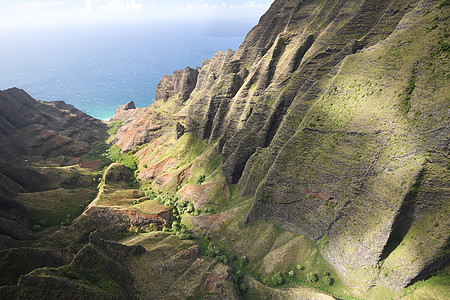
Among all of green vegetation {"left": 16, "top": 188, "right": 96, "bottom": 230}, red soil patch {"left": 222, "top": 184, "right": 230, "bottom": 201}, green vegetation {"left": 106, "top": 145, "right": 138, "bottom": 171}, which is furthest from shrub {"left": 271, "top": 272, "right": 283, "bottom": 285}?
green vegetation {"left": 106, "top": 145, "right": 138, "bottom": 171}

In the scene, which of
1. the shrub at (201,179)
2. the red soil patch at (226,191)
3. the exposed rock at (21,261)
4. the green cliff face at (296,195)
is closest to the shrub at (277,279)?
the green cliff face at (296,195)

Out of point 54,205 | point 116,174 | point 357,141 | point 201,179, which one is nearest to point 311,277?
point 357,141

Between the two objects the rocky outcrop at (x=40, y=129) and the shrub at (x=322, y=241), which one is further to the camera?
the rocky outcrop at (x=40, y=129)

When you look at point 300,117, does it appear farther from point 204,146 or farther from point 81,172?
point 81,172

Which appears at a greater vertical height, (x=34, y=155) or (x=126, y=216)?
(x=34, y=155)

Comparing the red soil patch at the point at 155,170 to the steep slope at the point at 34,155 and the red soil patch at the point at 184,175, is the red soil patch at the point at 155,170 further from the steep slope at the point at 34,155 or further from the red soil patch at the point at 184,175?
the steep slope at the point at 34,155

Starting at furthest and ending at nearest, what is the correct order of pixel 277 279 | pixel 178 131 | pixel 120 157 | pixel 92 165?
pixel 120 157, pixel 92 165, pixel 178 131, pixel 277 279

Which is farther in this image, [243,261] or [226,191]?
[226,191]

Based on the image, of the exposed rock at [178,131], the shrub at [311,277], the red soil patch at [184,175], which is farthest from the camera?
the exposed rock at [178,131]

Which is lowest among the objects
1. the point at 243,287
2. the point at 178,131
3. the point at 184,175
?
the point at 243,287

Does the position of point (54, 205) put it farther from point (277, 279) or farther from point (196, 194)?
point (277, 279)
